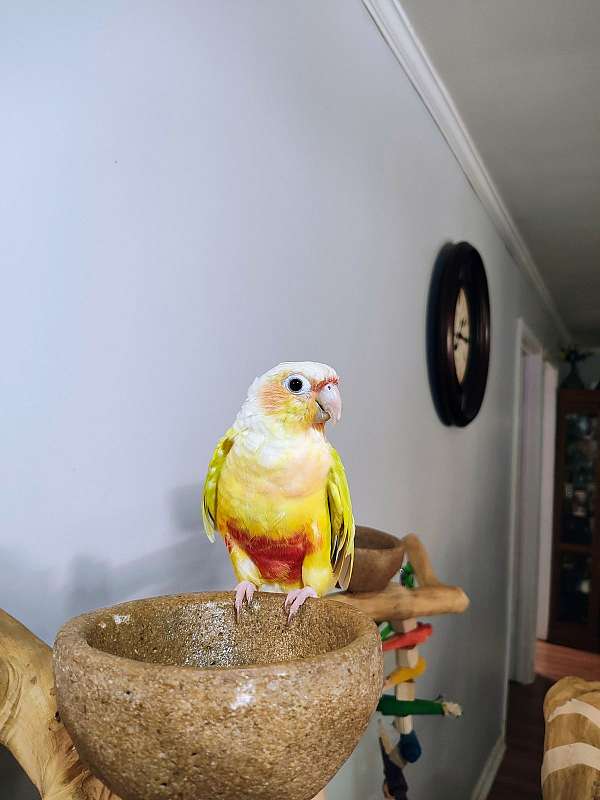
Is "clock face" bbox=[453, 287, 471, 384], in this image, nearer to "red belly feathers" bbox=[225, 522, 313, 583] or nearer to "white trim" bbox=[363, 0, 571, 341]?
"white trim" bbox=[363, 0, 571, 341]

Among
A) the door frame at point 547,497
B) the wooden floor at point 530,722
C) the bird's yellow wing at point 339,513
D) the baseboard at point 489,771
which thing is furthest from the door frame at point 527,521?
the bird's yellow wing at point 339,513

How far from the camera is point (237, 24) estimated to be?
93cm

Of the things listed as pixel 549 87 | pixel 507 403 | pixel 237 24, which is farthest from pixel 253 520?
pixel 507 403

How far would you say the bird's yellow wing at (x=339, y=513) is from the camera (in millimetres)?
629

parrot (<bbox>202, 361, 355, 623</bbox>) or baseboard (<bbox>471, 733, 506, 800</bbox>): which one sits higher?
parrot (<bbox>202, 361, 355, 623</bbox>)

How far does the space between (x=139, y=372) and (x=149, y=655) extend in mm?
329

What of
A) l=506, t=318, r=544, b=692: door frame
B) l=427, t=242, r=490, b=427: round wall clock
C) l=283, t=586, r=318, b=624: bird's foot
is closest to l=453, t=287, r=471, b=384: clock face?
l=427, t=242, r=490, b=427: round wall clock

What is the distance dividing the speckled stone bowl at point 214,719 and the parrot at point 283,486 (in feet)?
0.51

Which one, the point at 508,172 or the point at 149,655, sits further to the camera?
the point at 508,172

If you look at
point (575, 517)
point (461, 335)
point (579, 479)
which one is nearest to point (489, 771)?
point (461, 335)

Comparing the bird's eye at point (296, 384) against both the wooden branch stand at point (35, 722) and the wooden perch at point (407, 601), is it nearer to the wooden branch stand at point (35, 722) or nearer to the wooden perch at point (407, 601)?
the wooden branch stand at point (35, 722)

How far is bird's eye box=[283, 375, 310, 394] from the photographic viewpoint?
0.58m

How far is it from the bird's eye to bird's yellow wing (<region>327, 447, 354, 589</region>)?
0.24 ft

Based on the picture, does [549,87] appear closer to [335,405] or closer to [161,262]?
[161,262]
